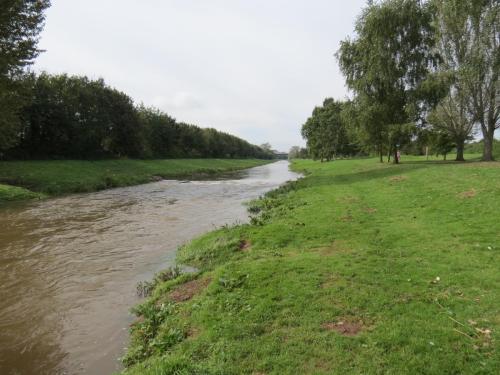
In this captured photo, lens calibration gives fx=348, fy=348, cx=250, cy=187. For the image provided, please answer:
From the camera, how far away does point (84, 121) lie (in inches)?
2183

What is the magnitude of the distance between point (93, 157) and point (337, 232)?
51.3m

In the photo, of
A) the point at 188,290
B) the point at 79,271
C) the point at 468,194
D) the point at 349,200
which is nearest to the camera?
the point at 188,290

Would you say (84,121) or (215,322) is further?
(84,121)

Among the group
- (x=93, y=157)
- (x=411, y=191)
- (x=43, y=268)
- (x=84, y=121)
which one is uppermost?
(x=84, y=121)

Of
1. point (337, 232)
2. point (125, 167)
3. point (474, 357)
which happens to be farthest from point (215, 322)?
point (125, 167)

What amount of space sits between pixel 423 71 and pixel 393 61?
3233mm

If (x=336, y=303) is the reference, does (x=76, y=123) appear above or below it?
above

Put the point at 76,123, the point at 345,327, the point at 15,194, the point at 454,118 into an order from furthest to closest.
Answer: the point at 76,123 < the point at 454,118 < the point at 15,194 < the point at 345,327

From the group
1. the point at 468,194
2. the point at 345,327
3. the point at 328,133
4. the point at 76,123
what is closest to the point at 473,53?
the point at 468,194

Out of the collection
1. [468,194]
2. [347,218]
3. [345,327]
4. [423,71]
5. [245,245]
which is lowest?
[345,327]

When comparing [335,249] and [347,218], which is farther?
[347,218]

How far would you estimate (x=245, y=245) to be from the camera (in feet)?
41.5

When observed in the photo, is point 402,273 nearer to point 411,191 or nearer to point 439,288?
point 439,288

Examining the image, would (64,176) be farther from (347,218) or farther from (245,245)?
(347,218)
